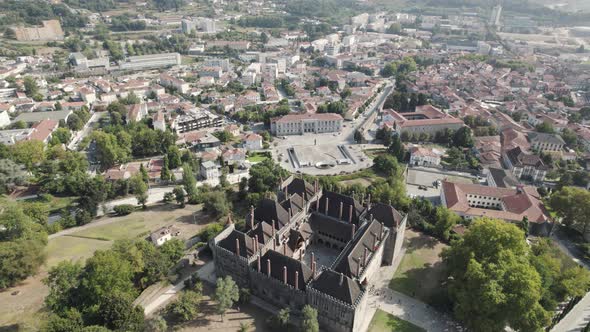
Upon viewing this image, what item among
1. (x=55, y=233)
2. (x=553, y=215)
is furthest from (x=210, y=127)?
(x=553, y=215)

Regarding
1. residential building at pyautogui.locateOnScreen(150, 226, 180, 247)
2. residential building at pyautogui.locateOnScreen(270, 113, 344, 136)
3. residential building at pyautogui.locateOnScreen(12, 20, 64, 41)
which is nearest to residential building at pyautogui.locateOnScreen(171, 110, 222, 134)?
residential building at pyautogui.locateOnScreen(270, 113, 344, 136)

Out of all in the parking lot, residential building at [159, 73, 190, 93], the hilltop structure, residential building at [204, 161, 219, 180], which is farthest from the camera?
residential building at [159, 73, 190, 93]

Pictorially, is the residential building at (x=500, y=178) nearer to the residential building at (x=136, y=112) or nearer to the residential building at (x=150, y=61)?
the residential building at (x=136, y=112)

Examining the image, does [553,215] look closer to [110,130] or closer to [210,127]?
[210,127]

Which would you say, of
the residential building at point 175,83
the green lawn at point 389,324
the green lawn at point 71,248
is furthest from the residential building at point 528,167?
the residential building at point 175,83

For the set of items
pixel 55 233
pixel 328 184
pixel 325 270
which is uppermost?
pixel 325 270

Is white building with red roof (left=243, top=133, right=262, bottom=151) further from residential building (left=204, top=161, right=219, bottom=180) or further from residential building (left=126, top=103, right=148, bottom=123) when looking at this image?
residential building (left=126, top=103, right=148, bottom=123)

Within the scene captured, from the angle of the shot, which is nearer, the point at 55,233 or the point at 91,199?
the point at 55,233
